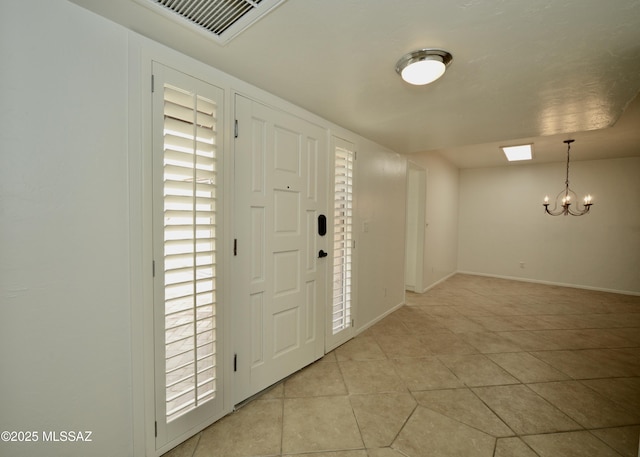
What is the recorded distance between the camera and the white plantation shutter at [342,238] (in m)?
2.68

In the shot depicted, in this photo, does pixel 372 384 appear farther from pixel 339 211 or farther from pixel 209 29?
pixel 209 29

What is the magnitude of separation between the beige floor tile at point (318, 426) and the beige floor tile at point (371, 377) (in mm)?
205

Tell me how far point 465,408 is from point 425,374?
0.44 m

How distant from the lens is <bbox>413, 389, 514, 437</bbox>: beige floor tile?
1730 millimetres

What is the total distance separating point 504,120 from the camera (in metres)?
2.46

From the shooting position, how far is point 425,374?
2.33 metres

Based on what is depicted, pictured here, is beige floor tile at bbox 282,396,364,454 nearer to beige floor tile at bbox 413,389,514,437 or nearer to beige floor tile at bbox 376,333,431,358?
beige floor tile at bbox 413,389,514,437

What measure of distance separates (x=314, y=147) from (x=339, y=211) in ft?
2.33

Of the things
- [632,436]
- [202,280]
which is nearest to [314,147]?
[202,280]

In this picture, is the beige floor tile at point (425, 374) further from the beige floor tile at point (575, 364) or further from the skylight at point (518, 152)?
the skylight at point (518, 152)

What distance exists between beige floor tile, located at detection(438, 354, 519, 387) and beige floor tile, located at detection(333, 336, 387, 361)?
64cm

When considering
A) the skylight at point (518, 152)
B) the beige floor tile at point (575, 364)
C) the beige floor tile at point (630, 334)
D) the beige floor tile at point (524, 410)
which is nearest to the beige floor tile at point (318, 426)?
the beige floor tile at point (524, 410)

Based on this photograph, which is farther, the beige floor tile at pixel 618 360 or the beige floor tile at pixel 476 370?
the beige floor tile at pixel 618 360

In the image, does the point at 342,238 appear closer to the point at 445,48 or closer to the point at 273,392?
the point at 273,392
